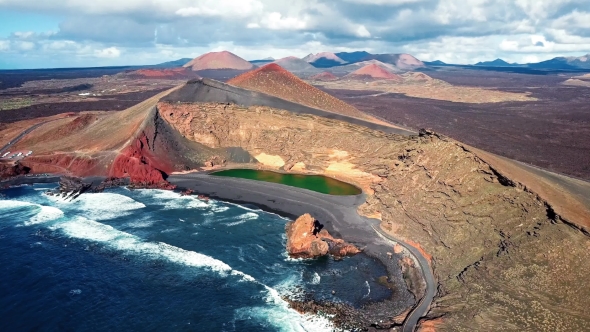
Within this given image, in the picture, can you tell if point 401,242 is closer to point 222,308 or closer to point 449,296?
point 449,296

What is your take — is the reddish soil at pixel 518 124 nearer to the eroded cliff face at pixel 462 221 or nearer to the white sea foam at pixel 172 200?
the eroded cliff face at pixel 462 221

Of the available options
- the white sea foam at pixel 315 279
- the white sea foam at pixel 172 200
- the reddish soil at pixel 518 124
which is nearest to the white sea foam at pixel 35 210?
the white sea foam at pixel 172 200

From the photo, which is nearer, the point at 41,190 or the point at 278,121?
the point at 41,190

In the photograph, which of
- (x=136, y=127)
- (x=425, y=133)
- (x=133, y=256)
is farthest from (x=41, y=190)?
(x=425, y=133)

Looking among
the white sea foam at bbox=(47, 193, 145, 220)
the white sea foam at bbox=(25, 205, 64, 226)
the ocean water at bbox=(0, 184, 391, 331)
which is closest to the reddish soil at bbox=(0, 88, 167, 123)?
the white sea foam at bbox=(47, 193, 145, 220)

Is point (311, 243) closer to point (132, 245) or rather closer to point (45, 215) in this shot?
point (132, 245)

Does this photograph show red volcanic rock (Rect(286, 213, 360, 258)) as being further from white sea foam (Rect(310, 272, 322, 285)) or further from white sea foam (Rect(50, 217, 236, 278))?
white sea foam (Rect(50, 217, 236, 278))
